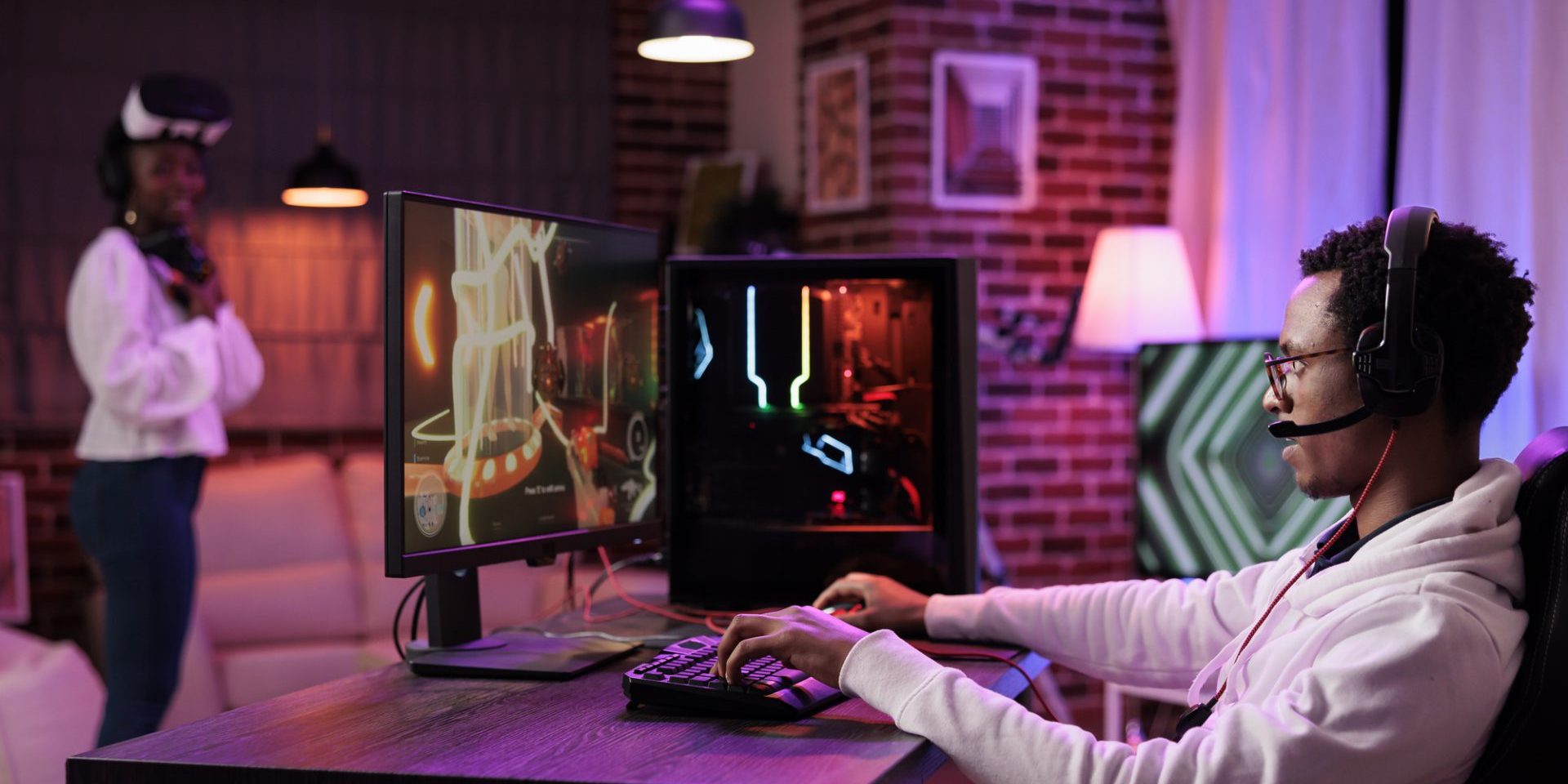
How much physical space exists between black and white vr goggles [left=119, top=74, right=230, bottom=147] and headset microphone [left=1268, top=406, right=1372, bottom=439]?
259cm

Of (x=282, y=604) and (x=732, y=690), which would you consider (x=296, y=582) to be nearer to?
(x=282, y=604)

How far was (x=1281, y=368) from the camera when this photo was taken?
1494mm

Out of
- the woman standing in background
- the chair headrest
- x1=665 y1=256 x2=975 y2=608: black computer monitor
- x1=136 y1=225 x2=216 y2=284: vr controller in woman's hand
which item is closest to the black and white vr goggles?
the woman standing in background

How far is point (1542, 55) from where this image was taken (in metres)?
2.96

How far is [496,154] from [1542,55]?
357 cm

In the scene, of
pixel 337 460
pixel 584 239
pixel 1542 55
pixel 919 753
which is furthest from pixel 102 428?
pixel 1542 55

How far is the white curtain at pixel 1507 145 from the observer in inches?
114

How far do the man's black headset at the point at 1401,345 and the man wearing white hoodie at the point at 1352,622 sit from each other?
1.4 inches

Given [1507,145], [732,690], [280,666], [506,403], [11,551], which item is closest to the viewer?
[732,690]

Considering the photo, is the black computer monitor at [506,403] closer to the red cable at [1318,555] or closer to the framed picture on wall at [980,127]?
the red cable at [1318,555]

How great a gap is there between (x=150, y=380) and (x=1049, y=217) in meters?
2.63

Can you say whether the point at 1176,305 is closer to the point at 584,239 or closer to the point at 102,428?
the point at 584,239

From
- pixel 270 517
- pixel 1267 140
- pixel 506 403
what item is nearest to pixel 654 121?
pixel 270 517

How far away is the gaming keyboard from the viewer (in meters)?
1.42
